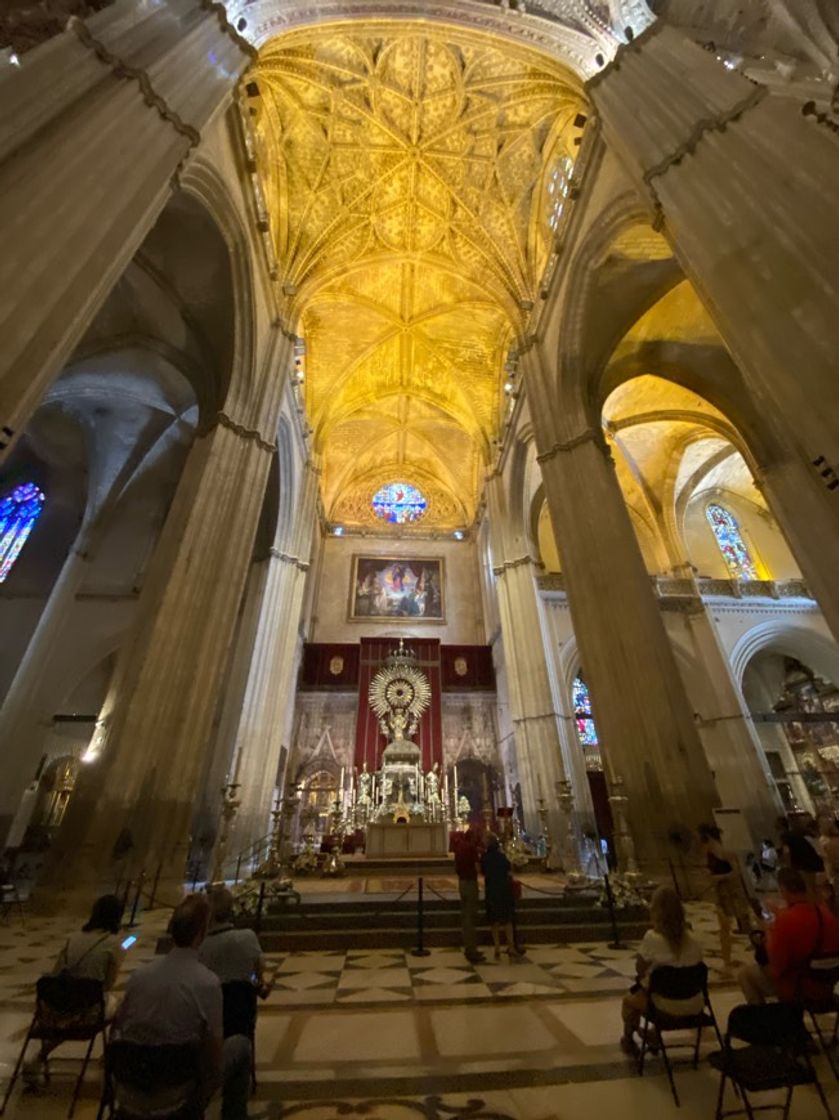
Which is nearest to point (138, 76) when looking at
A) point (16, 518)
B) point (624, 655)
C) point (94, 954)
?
point (94, 954)

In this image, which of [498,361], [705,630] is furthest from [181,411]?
[705,630]

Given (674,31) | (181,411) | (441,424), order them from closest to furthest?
(674,31) → (181,411) → (441,424)

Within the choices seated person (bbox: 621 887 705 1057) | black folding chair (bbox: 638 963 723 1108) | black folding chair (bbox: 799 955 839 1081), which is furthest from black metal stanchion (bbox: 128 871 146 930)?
black folding chair (bbox: 799 955 839 1081)

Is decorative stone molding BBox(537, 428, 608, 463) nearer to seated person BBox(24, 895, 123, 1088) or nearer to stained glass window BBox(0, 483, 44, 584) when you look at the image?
seated person BBox(24, 895, 123, 1088)

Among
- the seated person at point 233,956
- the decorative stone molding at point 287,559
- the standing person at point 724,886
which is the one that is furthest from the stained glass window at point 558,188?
the seated person at point 233,956

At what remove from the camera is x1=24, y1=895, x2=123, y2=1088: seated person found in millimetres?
2254

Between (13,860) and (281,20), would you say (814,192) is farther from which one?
(13,860)

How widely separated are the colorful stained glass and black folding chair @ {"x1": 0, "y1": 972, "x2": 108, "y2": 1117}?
44.2 ft

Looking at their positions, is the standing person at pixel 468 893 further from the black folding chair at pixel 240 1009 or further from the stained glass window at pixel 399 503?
the stained glass window at pixel 399 503

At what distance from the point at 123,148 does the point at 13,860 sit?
1309 centimetres

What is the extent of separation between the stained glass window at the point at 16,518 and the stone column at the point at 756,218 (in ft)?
56.3

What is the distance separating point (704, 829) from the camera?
443cm

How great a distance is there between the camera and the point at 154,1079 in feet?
4.83

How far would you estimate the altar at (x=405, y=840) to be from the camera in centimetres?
1010
